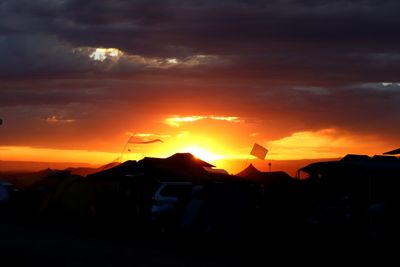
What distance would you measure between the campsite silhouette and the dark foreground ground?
28 mm

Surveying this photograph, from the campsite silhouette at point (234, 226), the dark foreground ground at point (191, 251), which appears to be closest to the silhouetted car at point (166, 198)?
the campsite silhouette at point (234, 226)

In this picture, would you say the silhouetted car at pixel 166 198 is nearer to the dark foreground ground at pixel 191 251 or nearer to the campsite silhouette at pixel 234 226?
the campsite silhouette at pixel 234 226

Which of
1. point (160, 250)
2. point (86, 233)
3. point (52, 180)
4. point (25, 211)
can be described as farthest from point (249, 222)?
point (52, 180)

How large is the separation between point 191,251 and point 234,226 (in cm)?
202

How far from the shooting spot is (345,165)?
20641 mm

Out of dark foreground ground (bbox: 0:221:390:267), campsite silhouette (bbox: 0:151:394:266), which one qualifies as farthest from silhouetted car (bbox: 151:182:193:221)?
dark foreground ground (bbox: 0:221:390:267)

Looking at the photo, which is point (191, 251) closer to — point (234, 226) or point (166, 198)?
point (234, 226)

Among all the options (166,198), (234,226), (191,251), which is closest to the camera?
(191,251)

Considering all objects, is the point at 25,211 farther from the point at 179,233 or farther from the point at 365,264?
the point at 365,264

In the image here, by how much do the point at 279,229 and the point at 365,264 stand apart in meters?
4.16

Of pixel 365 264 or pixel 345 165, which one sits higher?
pixel 345 165

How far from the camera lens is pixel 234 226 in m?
21.8

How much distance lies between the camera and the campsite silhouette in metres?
18.9

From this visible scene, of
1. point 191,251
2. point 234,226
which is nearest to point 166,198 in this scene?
point 234,226
